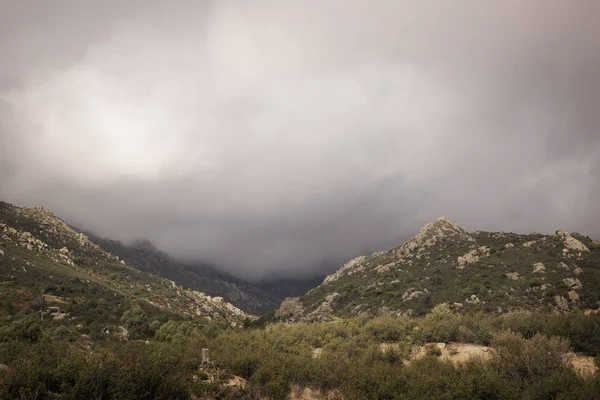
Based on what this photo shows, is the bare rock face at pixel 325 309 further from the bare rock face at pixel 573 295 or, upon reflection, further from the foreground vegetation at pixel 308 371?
the bare rock face at pixel 573 295

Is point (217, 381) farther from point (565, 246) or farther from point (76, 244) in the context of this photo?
point (76, 244)

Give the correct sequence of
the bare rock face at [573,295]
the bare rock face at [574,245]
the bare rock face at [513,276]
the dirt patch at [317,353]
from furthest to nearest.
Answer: the bare rock face at [574,245], the bare rock face at [513,276], the bare rock face at [573,295], the dirt patch at [317,353]

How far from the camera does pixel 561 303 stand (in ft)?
220

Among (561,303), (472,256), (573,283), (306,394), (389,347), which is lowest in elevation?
(306,394)

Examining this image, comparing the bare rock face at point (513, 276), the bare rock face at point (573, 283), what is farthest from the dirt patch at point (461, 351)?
the bare rock face at point (513, 276)

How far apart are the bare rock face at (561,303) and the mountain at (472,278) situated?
17cm

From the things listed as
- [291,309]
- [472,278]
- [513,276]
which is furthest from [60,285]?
[513,276]

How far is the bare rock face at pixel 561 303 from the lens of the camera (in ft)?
216

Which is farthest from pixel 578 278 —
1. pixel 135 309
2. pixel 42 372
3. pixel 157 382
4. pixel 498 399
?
pixel 135 309

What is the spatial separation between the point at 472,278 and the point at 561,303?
30.8m

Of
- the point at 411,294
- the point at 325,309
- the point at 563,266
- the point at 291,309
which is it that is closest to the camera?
the point at 563,266

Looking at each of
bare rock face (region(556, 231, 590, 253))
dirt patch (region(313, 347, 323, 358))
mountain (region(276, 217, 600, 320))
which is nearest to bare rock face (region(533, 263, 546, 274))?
mountain (region(276, 217, 600, 320))

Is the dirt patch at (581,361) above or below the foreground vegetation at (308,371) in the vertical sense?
above

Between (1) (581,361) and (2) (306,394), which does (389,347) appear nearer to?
(2) (306,394)
